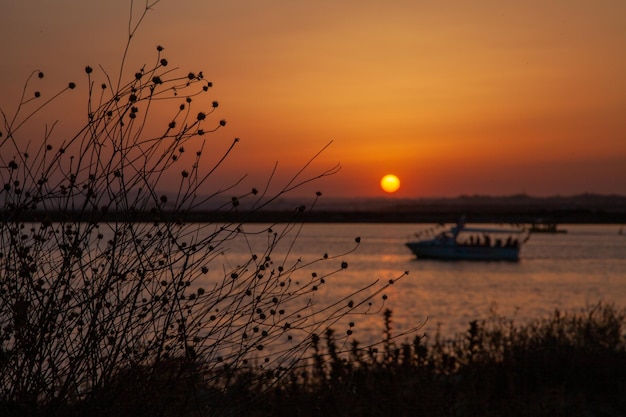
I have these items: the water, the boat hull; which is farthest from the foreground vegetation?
the boat hull

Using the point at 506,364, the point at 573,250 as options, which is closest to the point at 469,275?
the point at 573,250

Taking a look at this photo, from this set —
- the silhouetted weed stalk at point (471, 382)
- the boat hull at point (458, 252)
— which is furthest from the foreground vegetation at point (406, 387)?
the boat hull at point (458, 252)

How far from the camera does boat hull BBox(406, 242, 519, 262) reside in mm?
72938

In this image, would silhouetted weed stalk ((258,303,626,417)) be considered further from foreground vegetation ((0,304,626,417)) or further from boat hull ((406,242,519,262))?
boat hull ((406,242,519,262))

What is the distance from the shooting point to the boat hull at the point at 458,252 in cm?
7294

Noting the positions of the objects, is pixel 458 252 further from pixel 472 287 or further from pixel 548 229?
pixel 548 229

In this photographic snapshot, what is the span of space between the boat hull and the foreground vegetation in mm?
58744

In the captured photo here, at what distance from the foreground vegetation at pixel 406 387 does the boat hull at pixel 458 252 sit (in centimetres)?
5874

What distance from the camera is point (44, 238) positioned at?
19.4 ft

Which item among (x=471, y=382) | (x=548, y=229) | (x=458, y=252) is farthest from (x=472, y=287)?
(x=548, y=229)

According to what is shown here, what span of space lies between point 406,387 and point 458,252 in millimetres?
65365

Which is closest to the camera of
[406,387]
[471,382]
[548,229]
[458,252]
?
[406,387]

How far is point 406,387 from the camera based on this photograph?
9352 mm

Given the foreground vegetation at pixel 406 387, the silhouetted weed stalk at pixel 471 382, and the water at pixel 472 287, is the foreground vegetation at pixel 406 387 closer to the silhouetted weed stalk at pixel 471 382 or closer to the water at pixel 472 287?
the silhouetted weed stalk at pixel 471 382
